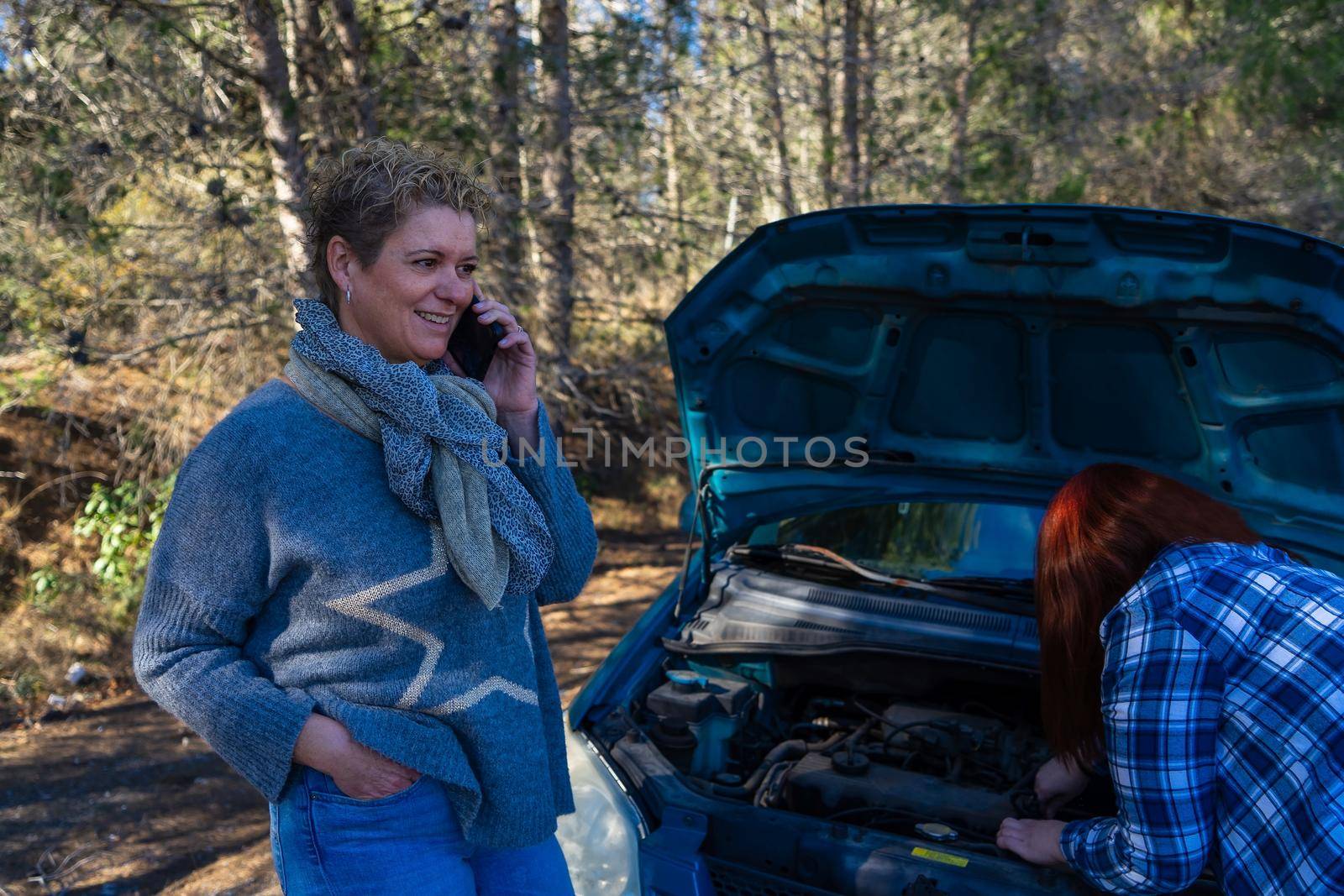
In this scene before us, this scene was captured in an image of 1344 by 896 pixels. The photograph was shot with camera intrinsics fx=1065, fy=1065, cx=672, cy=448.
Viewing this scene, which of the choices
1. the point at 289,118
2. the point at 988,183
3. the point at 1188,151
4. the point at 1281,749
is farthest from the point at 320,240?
the point at 1188,151

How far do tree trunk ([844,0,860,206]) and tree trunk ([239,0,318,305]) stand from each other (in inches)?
220

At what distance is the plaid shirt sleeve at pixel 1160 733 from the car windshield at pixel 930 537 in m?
1.34

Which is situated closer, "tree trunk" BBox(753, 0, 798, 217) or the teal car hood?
the teal car hood

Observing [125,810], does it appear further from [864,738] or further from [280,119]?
[280,119]

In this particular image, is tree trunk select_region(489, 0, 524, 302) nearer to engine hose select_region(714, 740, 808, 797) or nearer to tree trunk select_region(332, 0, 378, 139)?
tree trunk select_region(332, 0, 378, 139)

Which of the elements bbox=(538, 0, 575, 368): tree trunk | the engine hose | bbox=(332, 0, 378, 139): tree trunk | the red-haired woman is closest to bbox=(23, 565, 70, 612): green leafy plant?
bbox=(332, 0, 378, 139): tree trunk

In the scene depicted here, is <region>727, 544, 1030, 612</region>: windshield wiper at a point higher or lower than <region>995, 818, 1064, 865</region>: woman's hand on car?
higher

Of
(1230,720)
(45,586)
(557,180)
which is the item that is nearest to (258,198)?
(557,180)

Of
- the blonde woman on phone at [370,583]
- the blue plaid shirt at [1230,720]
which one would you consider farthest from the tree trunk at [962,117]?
the blonde woman on phone at [370,583]

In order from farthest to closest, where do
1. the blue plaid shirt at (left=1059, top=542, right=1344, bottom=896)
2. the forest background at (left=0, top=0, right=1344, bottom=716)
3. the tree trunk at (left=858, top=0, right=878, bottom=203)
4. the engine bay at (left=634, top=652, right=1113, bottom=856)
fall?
the tree trunk at (left=858, top=0, right=878, bottom=203)
the forest background at (left=0, top=0, right=1344, bottom=716)
the engine bay at (left=634, top=652, right=1113, bottom=856)
the blue plaid shirt at (left=1059, top=542, right=1344, bottom=896)

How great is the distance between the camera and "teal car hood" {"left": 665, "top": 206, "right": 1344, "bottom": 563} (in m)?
2.68

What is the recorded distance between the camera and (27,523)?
7074 mm

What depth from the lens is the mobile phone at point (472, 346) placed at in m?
2.15

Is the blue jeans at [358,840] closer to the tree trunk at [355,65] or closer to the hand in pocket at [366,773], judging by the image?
the hand in pocket at [366,773]
